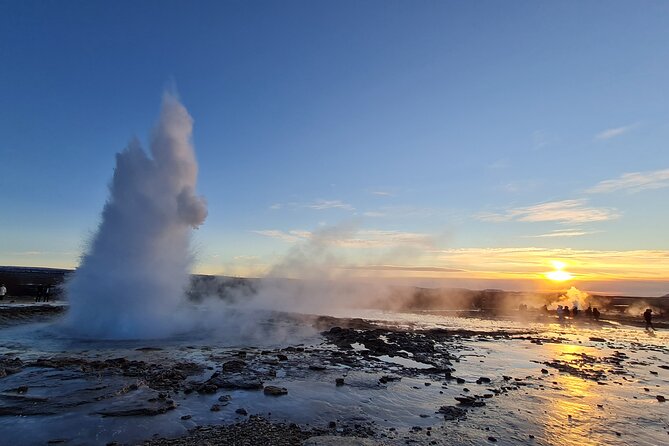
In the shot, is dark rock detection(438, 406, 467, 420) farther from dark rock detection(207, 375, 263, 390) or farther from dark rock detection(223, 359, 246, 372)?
dark rock detection(223, 359, 246, 372)

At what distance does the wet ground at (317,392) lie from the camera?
9.72 meters

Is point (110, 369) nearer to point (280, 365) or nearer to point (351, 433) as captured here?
point (280, 365)

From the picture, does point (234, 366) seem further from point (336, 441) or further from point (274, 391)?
point (336, 441)

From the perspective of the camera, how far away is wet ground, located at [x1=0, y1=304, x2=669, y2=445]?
9719 millimetres

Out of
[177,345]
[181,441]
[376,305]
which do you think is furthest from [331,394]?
[376,305]

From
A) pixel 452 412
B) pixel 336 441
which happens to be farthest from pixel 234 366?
pixel 452 412

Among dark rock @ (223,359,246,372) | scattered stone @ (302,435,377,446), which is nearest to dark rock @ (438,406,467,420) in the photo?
scattered stone @ (302,435,377,446)

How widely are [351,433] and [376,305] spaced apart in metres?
51.9

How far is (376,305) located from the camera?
60.8 m

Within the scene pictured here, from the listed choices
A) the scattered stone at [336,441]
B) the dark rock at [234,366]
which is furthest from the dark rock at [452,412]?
the dark rock at [234,366]

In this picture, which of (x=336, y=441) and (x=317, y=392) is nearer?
(x=336, y=441)

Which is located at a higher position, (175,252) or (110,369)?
(175,252)

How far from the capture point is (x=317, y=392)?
13.5m

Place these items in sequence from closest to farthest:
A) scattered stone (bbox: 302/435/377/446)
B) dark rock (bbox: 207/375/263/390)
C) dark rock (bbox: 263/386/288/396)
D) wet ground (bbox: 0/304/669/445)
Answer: scattered stone (bbox: 302/435/377/446)
wet ground (bbox: 0/304/669/445)
dark rock (bbox: 263/386/288/396)
dark rock (bbox: 207/375/263/390)
